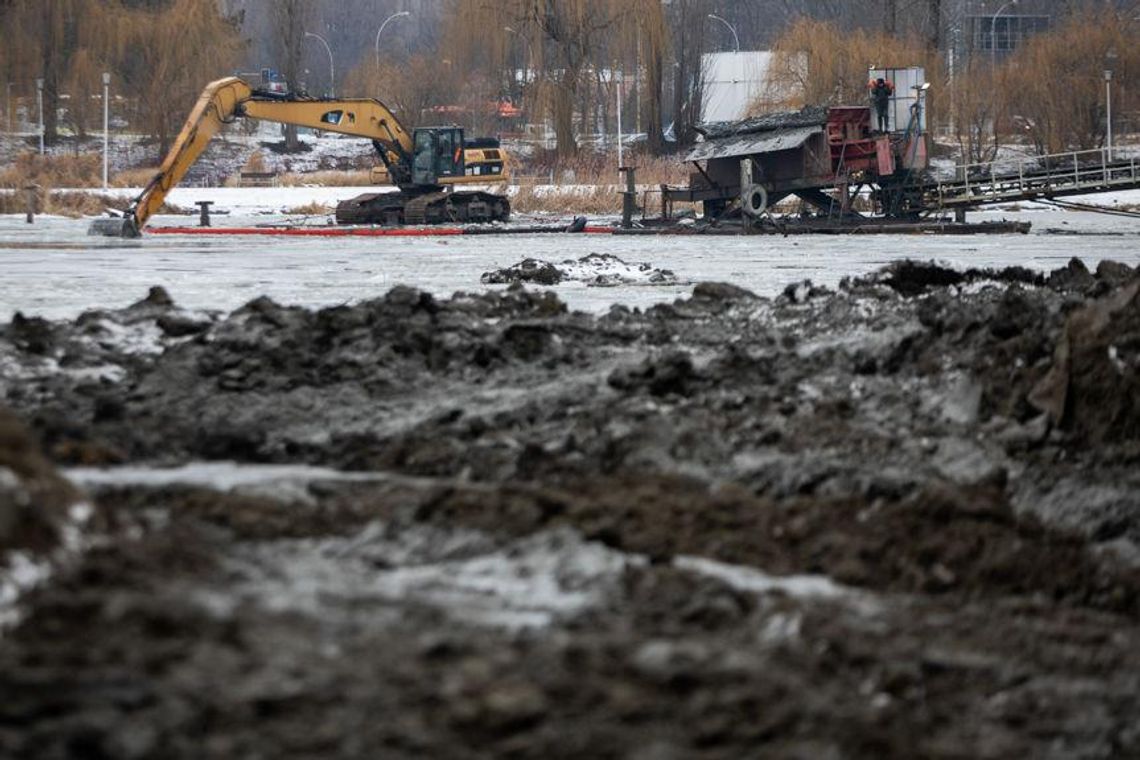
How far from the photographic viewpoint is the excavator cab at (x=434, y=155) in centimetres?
3650

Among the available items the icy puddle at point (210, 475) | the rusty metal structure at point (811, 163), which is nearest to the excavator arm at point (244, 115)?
the rusty metal structure at point (811, 163)

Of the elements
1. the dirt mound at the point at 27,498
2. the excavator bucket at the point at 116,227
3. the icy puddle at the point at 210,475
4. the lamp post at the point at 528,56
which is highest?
the lamp post at the point at 528,56

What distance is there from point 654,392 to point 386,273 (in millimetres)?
11501

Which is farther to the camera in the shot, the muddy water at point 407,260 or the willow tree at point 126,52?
the willow tree at point 126,52

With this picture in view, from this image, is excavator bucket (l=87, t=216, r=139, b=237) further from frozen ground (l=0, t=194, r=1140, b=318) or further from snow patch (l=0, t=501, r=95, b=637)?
snow patch (l=0, t=501, r=95, b=637)

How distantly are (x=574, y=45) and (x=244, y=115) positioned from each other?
22166mm

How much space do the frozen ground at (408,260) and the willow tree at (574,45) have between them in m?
19.5

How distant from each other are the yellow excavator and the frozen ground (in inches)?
174

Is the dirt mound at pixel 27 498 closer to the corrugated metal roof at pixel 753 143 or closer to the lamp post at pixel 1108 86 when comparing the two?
the corrugated metal roof at pixel 753 143

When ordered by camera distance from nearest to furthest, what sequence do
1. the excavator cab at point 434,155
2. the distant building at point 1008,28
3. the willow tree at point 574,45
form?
the excavator cab at point 434,155, the willow tree at point 574,45, the distant building at point 1008,28

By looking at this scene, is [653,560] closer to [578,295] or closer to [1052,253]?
[578,295]

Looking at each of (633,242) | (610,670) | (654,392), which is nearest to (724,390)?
(654,392)

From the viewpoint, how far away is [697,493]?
18.1 feet

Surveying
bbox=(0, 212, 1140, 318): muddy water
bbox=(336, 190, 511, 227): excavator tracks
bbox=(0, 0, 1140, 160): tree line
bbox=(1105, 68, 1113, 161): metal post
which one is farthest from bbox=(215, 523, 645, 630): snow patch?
bbox=(0, 0, 1140, 160): tree line
